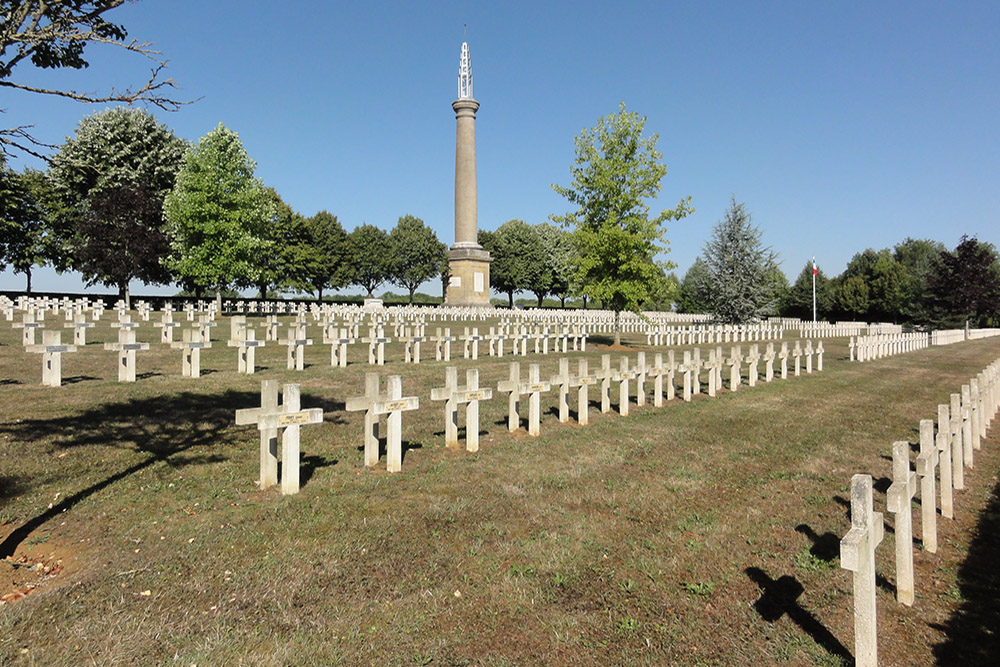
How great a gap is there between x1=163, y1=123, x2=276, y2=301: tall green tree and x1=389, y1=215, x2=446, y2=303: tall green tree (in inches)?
1206

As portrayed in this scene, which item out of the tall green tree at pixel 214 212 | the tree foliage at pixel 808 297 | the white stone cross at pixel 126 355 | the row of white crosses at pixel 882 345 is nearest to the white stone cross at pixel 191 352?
the white stone cross at pixel 126 355

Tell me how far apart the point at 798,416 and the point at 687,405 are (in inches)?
76.6

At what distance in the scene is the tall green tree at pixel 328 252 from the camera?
64.2 metres

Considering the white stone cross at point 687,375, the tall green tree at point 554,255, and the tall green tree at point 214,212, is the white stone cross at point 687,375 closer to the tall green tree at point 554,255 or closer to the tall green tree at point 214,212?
the tall green tree at point 214,212

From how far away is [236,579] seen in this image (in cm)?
402

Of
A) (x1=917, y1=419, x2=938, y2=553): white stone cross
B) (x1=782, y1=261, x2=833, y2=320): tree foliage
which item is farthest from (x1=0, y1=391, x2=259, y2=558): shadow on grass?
(x1=782, y1=261, x2=833, y2=320): tree foliage

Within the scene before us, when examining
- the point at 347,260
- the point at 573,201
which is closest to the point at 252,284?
the point at 347,260

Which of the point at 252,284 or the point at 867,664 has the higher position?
the point at 252,284

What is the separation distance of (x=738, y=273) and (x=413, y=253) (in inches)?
1581

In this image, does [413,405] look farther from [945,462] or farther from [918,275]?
[918,275]

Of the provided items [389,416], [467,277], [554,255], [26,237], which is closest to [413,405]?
[389,416]

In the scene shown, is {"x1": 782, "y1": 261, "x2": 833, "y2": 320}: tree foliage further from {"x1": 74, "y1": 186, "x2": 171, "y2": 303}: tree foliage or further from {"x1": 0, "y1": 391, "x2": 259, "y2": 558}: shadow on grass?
{"x1": 0, "y1": 391, "x2": 259, "y2": 558}: shadow on grass

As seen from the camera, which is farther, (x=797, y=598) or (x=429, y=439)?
(x=429, y=439)

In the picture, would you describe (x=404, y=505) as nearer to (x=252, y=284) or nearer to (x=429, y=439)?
(x=429, y=439)
